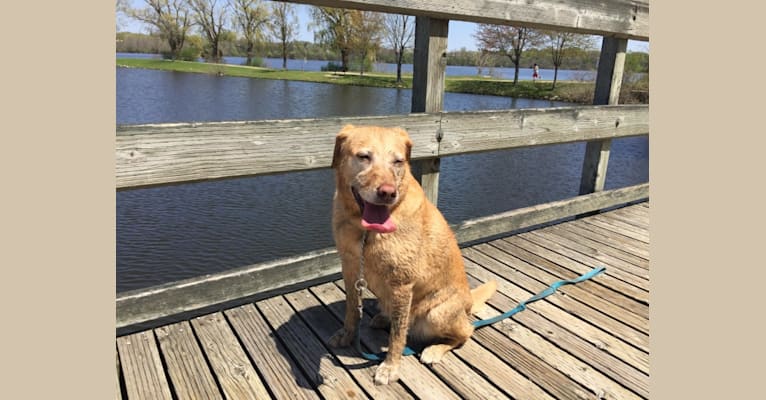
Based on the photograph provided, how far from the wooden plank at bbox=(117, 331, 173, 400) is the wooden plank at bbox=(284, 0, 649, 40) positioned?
2284mm

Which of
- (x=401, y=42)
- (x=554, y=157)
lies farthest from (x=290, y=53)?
(x=554, y=157)

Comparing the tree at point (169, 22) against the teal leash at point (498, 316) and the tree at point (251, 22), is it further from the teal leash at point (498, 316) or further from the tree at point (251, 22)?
the teal leash at point (498, 316)

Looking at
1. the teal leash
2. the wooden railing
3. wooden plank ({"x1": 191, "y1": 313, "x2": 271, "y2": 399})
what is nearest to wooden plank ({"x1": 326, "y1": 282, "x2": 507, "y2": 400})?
the teal leash

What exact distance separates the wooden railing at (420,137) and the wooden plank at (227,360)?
155mm

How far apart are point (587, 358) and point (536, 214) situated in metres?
2.11

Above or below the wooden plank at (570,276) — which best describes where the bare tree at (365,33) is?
above

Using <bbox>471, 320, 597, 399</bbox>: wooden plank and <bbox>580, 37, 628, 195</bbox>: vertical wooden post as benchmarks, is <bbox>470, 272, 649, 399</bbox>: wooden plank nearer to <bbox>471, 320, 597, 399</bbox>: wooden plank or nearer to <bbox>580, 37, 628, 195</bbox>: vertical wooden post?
<bbox>471, 320, 597, 399</bbox>: wooden plank

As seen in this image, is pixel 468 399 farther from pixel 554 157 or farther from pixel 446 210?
pixel 554 157

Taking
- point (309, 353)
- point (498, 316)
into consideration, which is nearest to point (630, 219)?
point (498, 316)

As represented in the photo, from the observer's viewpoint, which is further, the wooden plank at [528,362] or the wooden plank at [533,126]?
the wooden plank at [533,126]

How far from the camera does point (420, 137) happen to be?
3.27 m

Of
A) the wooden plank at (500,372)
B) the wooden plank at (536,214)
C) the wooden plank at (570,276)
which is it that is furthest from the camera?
the wooden plank at (536,214)

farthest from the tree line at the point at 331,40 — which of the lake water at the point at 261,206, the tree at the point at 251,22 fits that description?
the lake water at the point at 261,206

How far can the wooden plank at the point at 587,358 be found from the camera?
7.97ft
